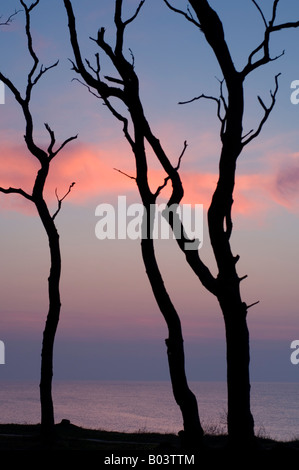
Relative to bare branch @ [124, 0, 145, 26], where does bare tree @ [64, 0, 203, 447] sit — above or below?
below

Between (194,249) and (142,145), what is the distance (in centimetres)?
268

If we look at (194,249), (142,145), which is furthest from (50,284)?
(194,249)

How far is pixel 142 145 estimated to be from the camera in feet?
45.3

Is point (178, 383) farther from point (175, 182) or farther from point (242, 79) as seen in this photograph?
point (242, 79)

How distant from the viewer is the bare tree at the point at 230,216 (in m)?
11.3

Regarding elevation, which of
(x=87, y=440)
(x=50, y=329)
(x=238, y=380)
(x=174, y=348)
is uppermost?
(x=50, y=329)

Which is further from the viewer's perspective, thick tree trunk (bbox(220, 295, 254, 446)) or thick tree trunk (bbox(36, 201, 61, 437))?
thick tree trunk (bbox(36, 201, 61, 437))

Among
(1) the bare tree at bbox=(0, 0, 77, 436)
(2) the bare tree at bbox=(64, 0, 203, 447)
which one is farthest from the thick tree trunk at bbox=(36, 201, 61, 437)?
(2) the bare tree at bbox=(64, 0, 203, 447)

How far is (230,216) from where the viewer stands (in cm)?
1195

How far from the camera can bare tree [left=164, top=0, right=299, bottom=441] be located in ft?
37.0

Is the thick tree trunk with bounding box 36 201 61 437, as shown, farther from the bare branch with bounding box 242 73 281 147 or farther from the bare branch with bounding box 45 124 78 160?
the bare branch with bounding box 242 73 281 147

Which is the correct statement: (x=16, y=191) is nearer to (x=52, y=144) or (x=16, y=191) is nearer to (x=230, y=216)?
(x=52, y=144)

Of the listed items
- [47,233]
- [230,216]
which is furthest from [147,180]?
[47,233]

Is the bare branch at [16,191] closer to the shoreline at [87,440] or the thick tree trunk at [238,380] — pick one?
the shoreline at [87,440]
